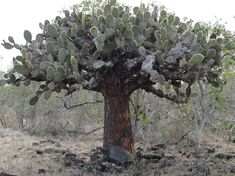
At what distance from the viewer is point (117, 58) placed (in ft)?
21.3

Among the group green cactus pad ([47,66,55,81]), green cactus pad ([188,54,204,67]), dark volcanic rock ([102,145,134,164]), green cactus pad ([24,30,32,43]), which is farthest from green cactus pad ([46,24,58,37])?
green cactus pad ([188,54,204,67])

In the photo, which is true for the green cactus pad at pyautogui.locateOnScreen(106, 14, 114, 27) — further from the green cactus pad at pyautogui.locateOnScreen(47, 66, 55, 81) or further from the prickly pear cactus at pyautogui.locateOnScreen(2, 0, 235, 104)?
the green cactus pad at pyautogui.locateOnScreen(47, 66, 55, 81)

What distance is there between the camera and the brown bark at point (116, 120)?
22.2 ft

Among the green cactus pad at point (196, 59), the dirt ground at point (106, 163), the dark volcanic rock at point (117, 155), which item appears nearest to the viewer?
the green cactus pad at point (196, 59)

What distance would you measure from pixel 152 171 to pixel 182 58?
1766 millimetres

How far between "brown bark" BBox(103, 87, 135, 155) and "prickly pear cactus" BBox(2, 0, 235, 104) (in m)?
0.20

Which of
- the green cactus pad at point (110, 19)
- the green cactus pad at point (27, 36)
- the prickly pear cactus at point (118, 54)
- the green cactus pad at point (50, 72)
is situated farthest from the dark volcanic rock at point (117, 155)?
the green cactus pad at point (27, 36)

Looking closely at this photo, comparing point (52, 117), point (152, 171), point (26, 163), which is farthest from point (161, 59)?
point (52, 117)

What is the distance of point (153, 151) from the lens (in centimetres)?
856

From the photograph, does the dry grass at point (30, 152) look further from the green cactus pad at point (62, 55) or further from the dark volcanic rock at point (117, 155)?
the green cactus pad at point (62, 55)

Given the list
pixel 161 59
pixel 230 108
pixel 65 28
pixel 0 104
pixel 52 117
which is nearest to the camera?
pixel 161 59

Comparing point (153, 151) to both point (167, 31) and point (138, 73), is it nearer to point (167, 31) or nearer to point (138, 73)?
point (138, 73)

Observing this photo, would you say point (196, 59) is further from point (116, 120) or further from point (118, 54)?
point (116, 120)

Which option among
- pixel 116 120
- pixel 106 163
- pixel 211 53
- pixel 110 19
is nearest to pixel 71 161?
pixel 106 163
